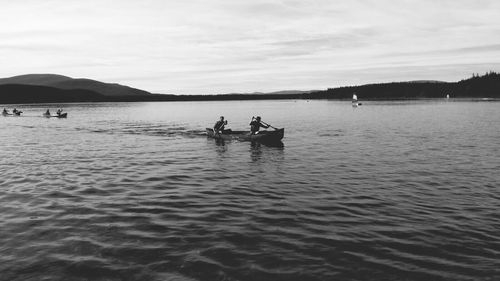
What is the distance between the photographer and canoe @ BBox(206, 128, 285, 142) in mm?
33594

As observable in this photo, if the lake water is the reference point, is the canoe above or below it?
above

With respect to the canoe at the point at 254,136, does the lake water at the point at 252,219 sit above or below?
below

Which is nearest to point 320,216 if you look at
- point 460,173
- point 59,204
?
point 59,204

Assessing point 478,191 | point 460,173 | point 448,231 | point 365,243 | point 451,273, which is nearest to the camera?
point 451,273

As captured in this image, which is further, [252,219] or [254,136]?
[254,136]

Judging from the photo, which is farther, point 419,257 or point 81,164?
point 81,164

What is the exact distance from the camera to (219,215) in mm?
13602

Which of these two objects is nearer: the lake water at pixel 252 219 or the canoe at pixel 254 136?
the lake water at pixel 252 219

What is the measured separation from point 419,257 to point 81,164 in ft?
70.4

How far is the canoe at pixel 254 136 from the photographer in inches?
1323

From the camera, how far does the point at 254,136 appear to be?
34688 millimetres

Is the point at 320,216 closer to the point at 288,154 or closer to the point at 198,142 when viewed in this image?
the point at 288,154

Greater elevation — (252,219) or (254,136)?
(254,136)

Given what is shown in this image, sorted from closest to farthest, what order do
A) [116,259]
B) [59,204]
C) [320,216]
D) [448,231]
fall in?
1. [116,259]
2. [448,231]
3. [320,216]
4. [59,204]
